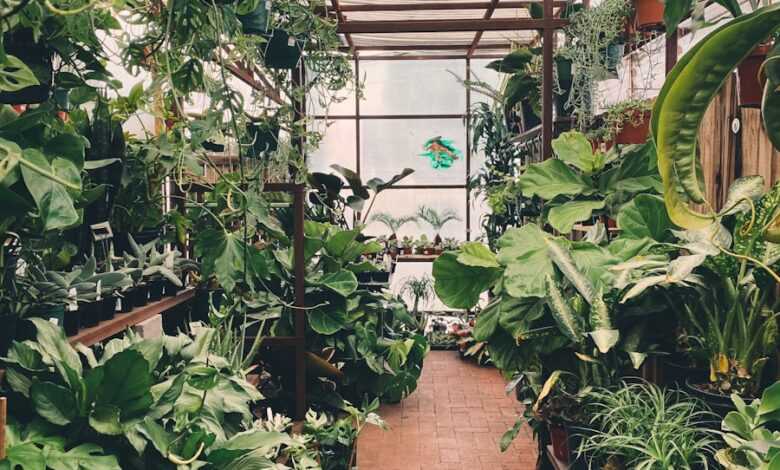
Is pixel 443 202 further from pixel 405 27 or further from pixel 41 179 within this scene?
pixel 41 179

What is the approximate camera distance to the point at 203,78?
7.74 ft

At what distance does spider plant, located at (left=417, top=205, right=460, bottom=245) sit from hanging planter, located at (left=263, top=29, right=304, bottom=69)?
431cm

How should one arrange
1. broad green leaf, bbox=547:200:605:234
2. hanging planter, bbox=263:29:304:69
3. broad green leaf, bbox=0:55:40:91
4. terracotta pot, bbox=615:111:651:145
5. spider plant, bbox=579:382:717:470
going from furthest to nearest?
terracotta pot, bbox=615:111:651:145 → hanging planter, bbox=263:29:304:69 → broad green leaf, bbox=547:200:605:234 → spider plant, bbox=579:382:717:470 → broad green leaf, bbox=0:55:40:91

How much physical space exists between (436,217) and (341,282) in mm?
4297

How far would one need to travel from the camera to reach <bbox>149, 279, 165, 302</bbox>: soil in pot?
2.81 metres

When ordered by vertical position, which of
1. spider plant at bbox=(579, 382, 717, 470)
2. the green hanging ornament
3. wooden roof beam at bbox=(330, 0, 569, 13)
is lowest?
spider plant at bbox=(579, 382, 717, 470)

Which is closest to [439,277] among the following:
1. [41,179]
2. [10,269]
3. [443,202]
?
[10,269]

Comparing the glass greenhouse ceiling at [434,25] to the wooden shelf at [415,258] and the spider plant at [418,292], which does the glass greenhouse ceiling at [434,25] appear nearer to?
the wooden shelf at [415,258]

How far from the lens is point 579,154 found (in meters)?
3.45

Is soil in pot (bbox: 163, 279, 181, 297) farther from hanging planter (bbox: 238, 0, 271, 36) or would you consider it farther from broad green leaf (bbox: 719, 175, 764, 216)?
broad green leaf (bbox: 719, 175, 764, 216)

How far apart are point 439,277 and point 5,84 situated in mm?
2038

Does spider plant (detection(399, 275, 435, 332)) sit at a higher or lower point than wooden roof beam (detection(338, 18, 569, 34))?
lower

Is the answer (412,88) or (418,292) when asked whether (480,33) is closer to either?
(412,88)

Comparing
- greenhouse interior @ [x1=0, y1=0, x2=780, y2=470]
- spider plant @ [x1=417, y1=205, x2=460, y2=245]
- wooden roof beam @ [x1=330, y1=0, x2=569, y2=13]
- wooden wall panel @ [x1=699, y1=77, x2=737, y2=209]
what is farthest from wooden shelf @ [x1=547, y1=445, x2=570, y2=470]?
spider plant @ [x1=417, y1=205, x2=460, y2=245]
